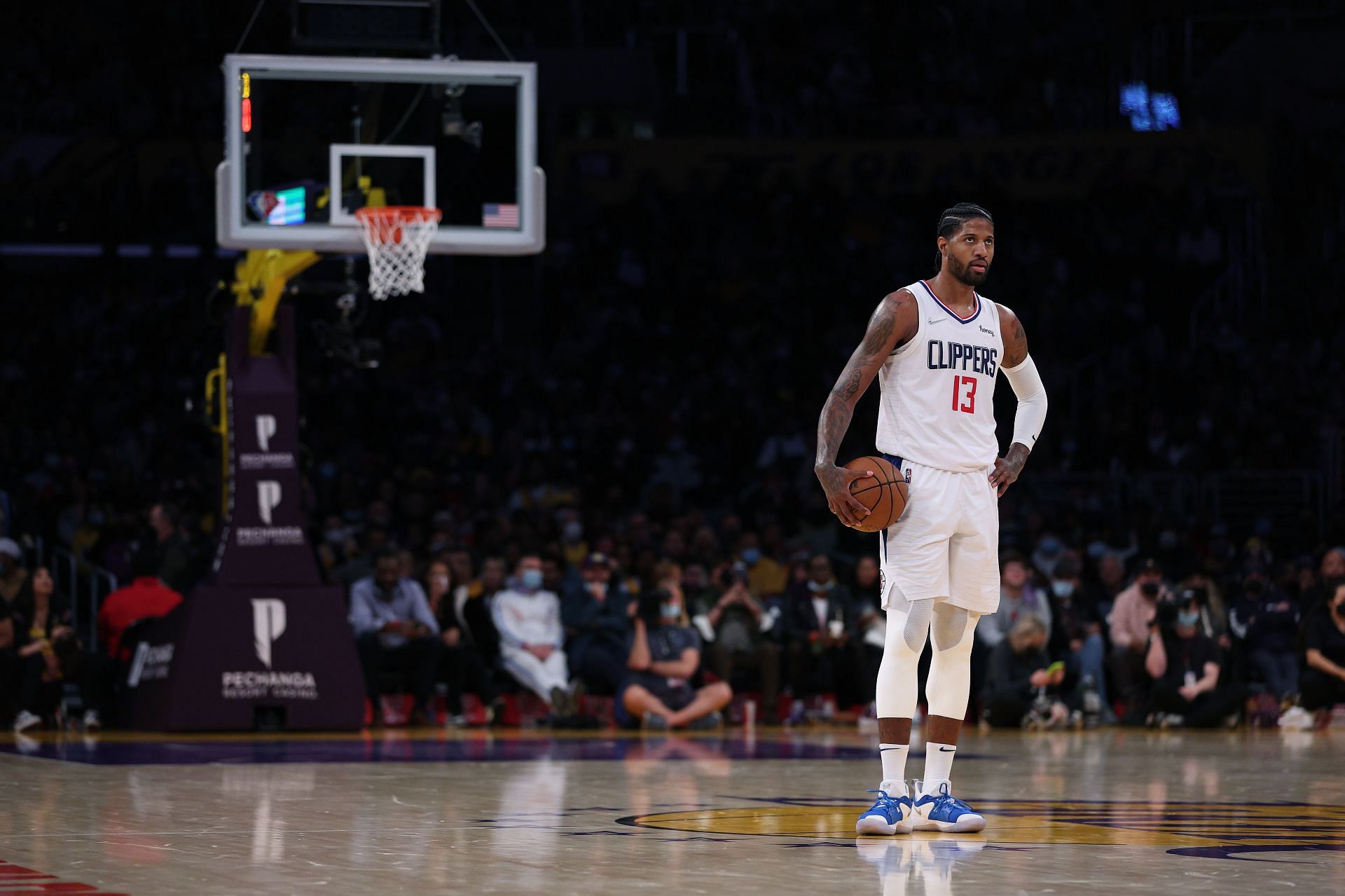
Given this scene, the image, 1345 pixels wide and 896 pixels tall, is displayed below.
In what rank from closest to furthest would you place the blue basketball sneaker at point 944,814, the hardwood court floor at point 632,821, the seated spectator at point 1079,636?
the hardwood court floor at point 632,821 < the blue basketball sneaker at point 944,814 < the seated spectator at point 1079,636

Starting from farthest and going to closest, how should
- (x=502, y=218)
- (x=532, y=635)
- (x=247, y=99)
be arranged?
1. (x=532, y=635)
2. (x=502, y=218)
3. (x=247, y=99)

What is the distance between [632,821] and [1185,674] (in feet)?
34.8

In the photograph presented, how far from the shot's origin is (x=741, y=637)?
17.5 m

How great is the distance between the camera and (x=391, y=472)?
2180cm

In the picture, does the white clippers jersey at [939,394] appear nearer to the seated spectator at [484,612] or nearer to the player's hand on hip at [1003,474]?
the player's hand on hip at [1003,474]

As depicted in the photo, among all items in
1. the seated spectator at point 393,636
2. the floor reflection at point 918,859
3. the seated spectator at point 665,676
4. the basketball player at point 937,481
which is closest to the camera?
the floor reflection at point 918,859

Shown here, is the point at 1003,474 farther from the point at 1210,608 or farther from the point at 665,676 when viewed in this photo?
the point at 1210,608

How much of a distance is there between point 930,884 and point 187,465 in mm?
16487

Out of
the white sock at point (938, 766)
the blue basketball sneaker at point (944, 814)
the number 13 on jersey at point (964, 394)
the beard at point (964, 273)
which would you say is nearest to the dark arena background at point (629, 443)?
the blue basketball sneaker at point (944, 814)

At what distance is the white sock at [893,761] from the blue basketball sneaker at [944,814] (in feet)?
0.61

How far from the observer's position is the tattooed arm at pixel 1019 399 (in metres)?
7.86

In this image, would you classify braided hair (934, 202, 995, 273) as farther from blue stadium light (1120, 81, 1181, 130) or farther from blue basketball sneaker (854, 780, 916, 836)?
blue stadium light (1120, 81, 1181, 130)

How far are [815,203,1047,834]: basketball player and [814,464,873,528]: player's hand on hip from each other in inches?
4.4

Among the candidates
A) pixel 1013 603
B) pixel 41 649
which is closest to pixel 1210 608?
pixel 1013 603
